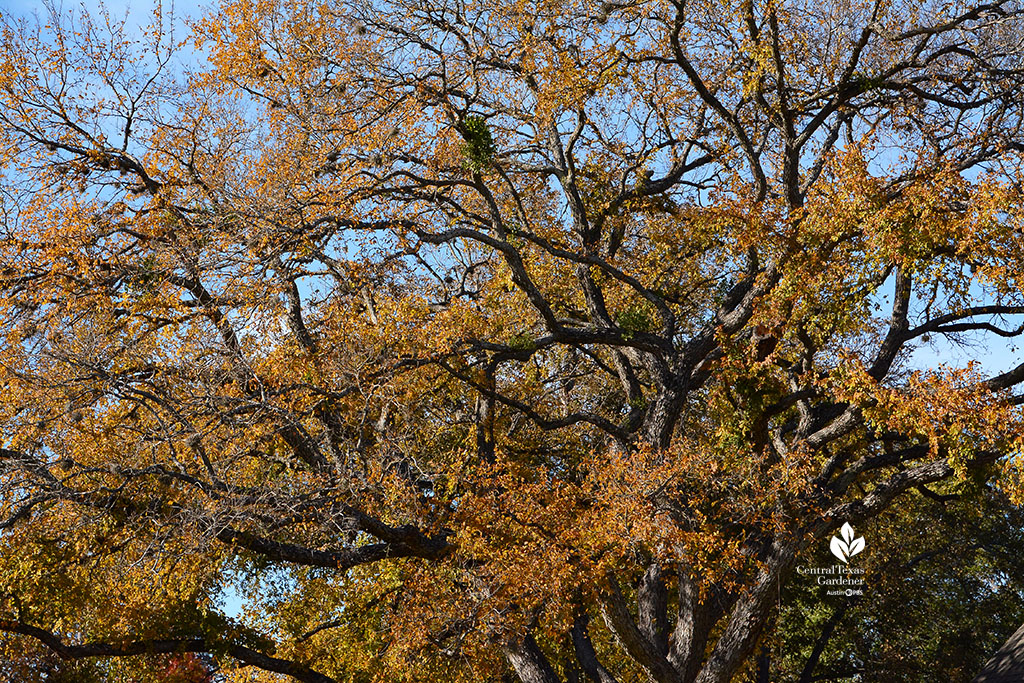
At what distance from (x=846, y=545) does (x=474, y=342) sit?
9925 mm

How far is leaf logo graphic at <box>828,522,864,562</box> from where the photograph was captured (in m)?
17.6

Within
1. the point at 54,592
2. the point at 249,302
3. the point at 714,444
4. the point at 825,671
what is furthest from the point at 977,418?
the point at 825,671

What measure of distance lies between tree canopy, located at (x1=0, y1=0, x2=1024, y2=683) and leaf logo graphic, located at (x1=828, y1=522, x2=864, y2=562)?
2.08 meters

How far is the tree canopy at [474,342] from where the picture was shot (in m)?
11.3

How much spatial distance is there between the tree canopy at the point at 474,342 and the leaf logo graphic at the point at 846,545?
2.08 m

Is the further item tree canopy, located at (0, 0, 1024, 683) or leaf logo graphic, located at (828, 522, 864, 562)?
leaf logo graphic, located at (828, 522, 864, 562)

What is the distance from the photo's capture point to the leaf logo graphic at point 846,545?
17562 millimetres

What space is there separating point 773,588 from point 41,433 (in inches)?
396

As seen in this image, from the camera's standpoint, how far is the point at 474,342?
1263cm

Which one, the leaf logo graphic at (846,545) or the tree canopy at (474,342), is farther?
the leaf logo graphic at (846,545)

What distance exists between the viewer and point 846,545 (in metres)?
18.0

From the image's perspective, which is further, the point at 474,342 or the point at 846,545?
the point at 846,545

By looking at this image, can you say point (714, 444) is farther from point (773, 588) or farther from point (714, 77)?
point (714, 77)

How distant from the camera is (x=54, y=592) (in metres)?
12.7
